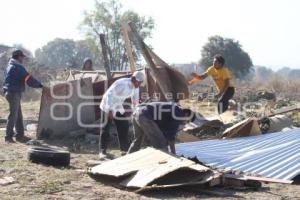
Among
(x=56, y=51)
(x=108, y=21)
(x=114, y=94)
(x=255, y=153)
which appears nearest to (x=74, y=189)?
(x=114, y=94)

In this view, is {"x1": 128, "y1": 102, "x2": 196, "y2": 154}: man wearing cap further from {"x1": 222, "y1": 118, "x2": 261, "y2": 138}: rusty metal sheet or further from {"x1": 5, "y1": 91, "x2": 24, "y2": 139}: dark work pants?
{"x1": 5, "y1": 91, "x2": 24, "y2": 139}: dark work pants

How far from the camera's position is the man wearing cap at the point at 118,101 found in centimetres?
859

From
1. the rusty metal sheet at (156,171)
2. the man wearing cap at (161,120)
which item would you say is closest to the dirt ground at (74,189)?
the rusty metal sheet at (156,171)

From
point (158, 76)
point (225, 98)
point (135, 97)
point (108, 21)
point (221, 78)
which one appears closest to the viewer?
point (135, 97)

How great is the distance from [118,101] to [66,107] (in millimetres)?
2701

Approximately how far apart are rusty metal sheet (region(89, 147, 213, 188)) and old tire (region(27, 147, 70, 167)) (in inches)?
41.7

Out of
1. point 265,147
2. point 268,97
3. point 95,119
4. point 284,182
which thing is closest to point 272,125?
point 265,147

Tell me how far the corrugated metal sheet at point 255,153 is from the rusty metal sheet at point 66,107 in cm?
282

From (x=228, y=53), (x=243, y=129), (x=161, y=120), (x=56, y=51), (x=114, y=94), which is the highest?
(x=56, y=51)

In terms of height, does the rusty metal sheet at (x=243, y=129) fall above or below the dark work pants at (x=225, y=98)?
below

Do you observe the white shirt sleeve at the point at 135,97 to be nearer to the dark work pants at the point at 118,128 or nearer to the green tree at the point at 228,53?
the dark work pants at the point at 118,128

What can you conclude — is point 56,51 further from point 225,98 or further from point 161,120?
point 161,120

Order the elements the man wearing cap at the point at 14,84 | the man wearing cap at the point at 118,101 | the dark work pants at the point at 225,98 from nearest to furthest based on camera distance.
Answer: the man wearing cap at the point at 118,101 → the man wearing cap at the point at 14,84 → the dark work pants at the point at 225,98

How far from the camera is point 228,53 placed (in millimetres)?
49188
